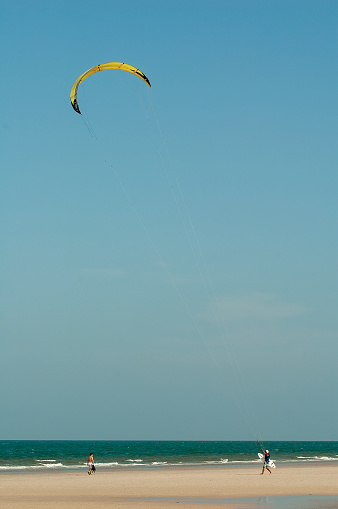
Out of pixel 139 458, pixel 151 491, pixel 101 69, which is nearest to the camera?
pixel 151 491

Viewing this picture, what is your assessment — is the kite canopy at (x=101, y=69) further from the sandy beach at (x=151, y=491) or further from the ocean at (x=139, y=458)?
the ocean at (x=139, y=458)

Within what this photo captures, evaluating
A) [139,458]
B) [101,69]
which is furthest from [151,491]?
[139,458]

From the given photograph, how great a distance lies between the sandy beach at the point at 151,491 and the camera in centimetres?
1593

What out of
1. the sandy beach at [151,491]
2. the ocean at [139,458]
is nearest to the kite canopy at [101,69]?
the sandy beach at [151,491]

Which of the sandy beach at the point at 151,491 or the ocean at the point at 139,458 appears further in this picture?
the ocean at the point at 139,458

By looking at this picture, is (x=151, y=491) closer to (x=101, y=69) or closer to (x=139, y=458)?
(x=101, y=69)

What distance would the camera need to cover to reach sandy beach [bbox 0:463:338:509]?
1593 cm

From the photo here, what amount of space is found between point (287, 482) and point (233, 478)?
294 centimetres

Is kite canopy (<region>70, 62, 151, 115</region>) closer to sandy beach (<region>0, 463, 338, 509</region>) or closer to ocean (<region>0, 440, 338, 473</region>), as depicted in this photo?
sandy beach (<region>0, 463, 338, 509</region>)

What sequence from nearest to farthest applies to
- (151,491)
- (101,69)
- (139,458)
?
(151,491), (101,69), (139,458)

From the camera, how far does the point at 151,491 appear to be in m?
19.2

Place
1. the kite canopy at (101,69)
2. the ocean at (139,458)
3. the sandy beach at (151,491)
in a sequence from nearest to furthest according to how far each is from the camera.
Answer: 1. the sandy beach at (151,491)
2. the kite canopy at (101,69)
3. the ocean at (139,458)

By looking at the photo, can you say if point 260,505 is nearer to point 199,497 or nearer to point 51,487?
point 199,497

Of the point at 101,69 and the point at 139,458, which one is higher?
the point at 101,69
